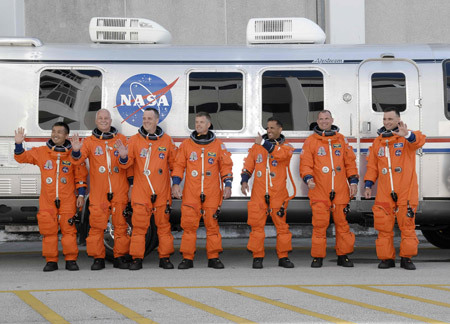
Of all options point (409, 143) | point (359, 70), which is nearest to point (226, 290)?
point (409, 143)

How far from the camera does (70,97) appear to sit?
30.8 feet

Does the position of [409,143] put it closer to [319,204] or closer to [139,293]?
[319,204]

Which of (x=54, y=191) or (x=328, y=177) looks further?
(x=328, y=177)

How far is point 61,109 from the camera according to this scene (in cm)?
937

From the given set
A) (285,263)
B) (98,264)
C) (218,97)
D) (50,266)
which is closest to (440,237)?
(285,263)

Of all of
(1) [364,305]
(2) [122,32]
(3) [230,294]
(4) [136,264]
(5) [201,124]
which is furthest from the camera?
(2) [122,32]

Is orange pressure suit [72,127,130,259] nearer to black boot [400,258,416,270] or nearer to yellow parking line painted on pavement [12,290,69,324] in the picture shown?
yellow parking line painted on pavement [12,290,69,324]

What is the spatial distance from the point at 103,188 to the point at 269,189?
202 centimetres

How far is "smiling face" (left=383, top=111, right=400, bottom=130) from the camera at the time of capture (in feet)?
28.9

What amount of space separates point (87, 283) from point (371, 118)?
4.13 m

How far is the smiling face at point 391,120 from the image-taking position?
8797 millimetres

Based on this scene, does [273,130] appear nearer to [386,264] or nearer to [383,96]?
[383,96]

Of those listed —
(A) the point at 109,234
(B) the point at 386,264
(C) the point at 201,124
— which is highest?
(C) the point at 201,124

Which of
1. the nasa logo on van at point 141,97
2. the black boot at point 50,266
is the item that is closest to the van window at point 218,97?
the nasa logo on van at point 141,97
